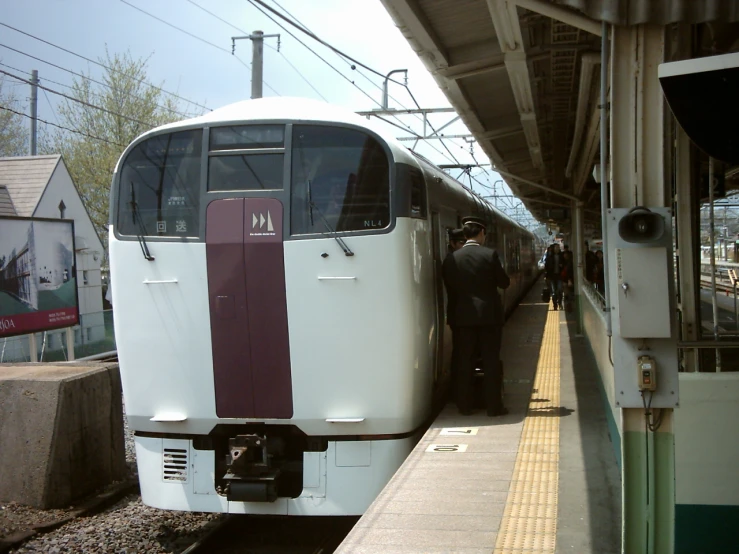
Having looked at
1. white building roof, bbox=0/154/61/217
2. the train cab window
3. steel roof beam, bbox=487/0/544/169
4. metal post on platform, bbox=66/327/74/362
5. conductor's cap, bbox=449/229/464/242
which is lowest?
metal post on platform, bbox=66/327/74/362

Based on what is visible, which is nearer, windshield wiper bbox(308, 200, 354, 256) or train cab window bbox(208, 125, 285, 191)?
windshield wiper bbox(308, 200, 354, 256)

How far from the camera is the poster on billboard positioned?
39.1ft

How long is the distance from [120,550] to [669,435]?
4.02 meters

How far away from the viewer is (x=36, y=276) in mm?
12586

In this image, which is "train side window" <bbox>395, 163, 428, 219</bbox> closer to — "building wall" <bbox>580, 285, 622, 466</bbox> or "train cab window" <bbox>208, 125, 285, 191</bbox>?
"train cab window" <bbox>208, 125, 285, 191</bbox>

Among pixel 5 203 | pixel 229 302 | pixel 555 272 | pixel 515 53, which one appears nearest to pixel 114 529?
pixel 229 302

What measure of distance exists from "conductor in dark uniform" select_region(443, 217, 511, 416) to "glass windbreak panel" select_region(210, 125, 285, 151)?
188 centimetres

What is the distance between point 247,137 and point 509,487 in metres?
2.89

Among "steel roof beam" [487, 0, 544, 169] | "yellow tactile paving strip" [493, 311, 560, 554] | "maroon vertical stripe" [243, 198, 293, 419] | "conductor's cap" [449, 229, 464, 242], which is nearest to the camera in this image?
"yellow tactile paving strip" [493, 311, 560, 554]

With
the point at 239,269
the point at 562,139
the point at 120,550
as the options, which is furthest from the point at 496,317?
the point at 562,139

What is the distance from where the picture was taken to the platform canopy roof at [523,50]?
3.35 meters

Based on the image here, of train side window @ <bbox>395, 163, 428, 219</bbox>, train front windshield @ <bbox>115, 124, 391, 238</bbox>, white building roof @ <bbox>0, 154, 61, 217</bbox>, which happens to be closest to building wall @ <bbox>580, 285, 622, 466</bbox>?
train side window @ <bbox>395, 163, 428, 219</bbox>

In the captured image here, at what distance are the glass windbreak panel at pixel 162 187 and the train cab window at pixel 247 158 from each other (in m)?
0.14

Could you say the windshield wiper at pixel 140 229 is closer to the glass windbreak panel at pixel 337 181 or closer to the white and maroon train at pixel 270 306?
the white and maroon train at pixel 270 306
